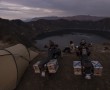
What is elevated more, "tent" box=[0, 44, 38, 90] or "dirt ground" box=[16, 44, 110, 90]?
"tent" box=[0, 44, 38, 90]

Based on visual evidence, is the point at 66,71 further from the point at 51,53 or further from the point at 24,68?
the point at 24,68

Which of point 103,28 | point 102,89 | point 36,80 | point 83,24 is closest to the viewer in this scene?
point 102,89

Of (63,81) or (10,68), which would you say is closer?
(10,68)

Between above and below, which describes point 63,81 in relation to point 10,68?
below

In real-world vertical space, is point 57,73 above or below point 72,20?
above

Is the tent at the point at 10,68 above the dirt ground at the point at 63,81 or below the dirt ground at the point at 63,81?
above

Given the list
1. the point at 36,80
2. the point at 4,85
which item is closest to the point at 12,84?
the point at 4,85

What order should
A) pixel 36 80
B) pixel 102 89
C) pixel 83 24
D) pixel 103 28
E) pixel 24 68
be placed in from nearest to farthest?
pixel 102 89, pixel 36 80, pixel 24 68, pixel 103 28, pixel 83 24

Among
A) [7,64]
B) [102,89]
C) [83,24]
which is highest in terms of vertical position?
[7,64]

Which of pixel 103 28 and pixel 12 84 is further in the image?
pixel 103 28
